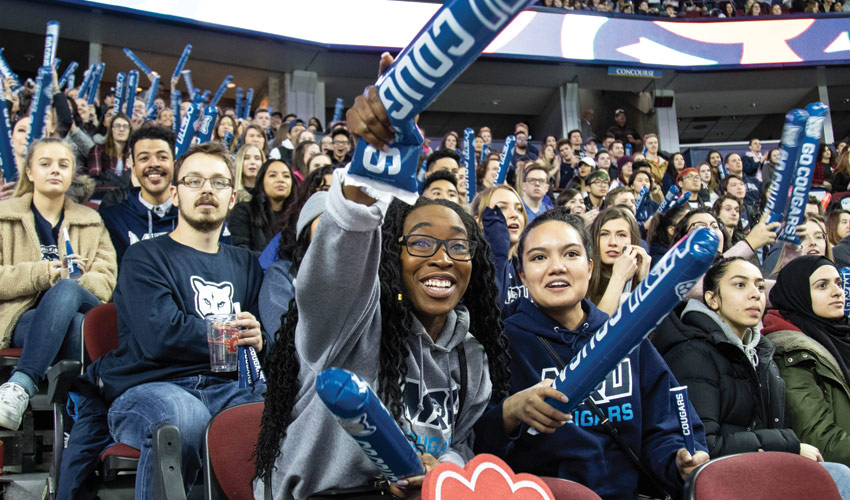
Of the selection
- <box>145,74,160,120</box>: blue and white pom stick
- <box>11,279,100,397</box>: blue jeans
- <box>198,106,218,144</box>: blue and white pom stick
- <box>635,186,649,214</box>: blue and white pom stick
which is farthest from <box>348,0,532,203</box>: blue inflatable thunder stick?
<box>145,74,160,120</box>: blue and white pom stick

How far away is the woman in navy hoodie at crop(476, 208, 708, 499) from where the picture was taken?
1.97 m

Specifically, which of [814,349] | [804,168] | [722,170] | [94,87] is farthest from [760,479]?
[722,170]

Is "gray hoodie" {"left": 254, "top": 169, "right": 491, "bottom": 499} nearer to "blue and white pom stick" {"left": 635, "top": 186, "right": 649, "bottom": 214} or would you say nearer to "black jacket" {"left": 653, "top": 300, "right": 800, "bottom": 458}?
"black jacket" {"left": 653, "top": 300, "right": 800, "bottom": 458}

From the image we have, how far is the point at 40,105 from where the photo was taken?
14.1 feet

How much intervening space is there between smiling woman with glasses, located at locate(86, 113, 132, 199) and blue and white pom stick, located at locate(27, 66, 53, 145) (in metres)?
1.03

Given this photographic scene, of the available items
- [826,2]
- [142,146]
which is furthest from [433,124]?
[142,146]

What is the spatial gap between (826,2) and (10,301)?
1745 cm

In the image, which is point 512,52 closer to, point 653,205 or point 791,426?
point 653,205

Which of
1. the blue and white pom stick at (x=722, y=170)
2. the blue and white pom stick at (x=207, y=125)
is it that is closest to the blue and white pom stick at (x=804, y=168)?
the blue and white pom stick at (x=207, y=125)

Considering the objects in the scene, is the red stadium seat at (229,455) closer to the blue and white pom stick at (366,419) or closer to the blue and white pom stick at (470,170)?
the blue and white pom stick at (366,419)

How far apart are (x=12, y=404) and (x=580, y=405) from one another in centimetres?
207

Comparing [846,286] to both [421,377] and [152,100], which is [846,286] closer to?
[421,377]

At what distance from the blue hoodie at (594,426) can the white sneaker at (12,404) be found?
6.07 ft

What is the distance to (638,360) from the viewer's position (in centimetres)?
213
